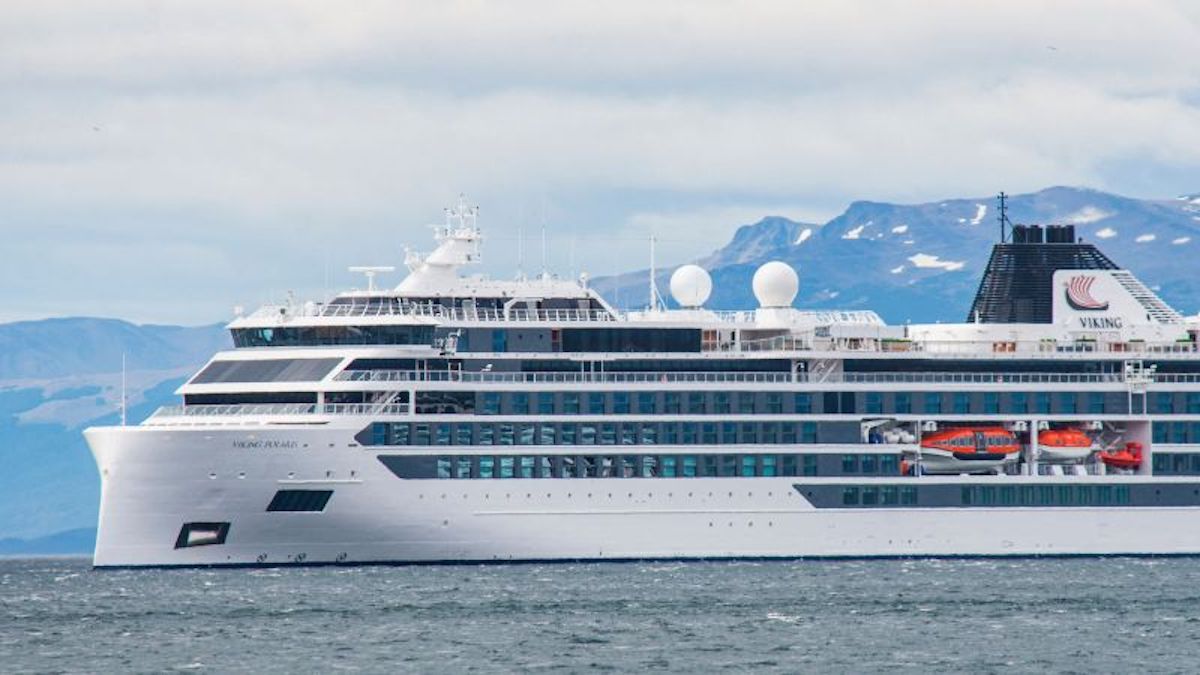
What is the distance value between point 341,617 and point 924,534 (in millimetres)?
23290

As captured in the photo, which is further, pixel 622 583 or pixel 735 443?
pixel 735 443

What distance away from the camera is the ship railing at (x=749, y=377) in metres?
73.5

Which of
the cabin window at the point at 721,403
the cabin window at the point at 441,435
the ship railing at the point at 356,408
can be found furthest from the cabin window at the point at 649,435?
A: the ship railing at the point at 356,408

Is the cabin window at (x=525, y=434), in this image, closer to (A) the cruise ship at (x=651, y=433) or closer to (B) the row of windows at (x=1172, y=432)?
(A) the cruise ship at (x=651, y=433)

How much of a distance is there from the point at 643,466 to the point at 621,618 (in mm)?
14789

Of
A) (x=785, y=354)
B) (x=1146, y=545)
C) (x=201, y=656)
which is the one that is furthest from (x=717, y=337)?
(x=201, y=656)

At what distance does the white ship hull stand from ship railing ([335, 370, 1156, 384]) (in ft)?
9.78

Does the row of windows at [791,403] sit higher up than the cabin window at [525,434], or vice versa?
the row of windows at [791,403]

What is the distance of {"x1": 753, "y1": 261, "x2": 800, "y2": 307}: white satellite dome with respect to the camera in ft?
260

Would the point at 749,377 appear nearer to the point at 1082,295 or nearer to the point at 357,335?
the point at 357,335

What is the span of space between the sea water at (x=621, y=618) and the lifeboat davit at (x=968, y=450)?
339cm

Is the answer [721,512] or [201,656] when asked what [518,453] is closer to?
[721,512]

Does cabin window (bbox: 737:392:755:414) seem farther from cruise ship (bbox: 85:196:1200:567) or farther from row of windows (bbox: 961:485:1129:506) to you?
row of windows (bbox: 961:485:1129:506)

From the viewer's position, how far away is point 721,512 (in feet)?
245
